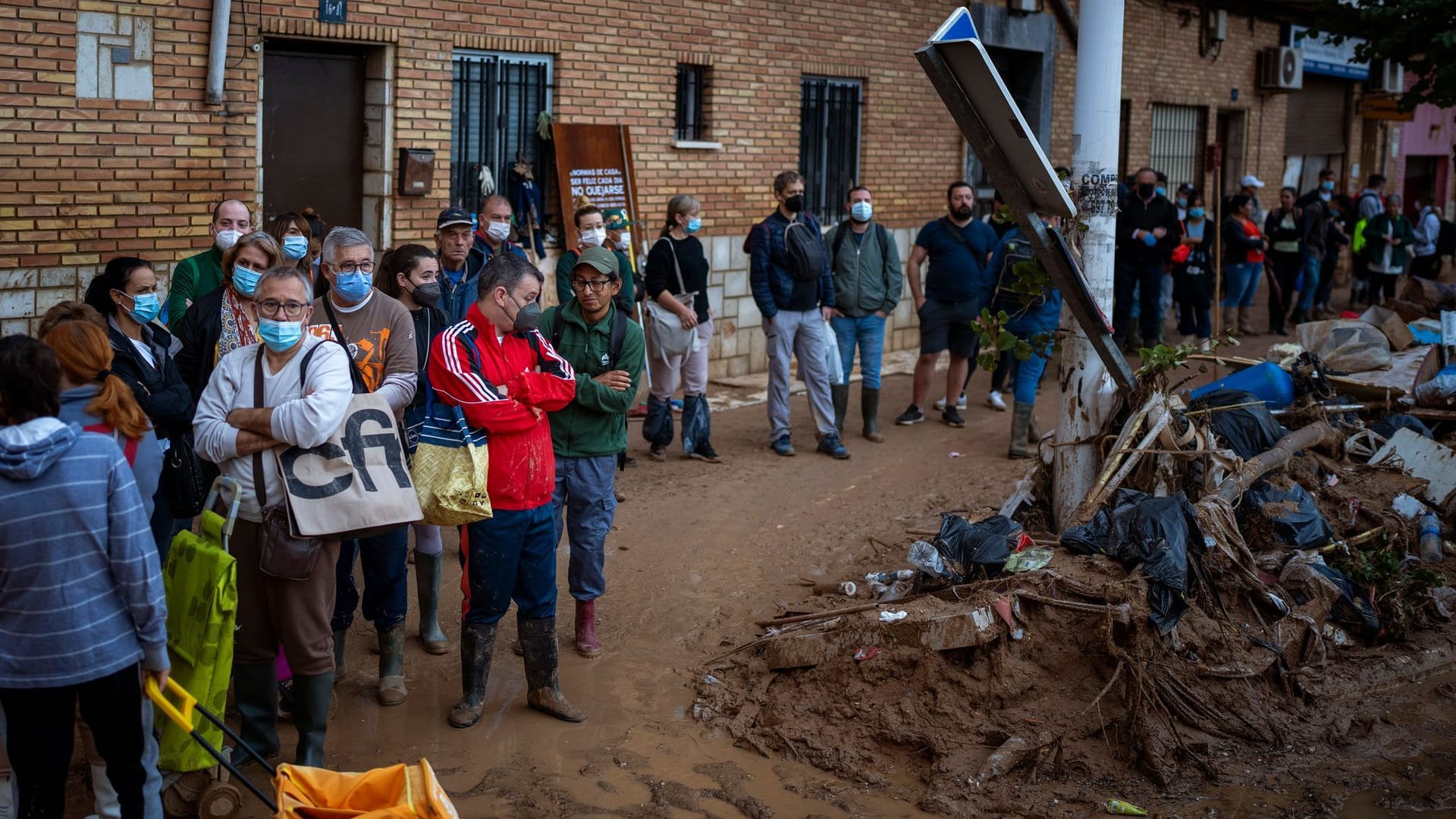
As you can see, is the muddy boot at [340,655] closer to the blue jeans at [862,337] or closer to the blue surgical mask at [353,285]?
the blue surgical mask at [353,285]

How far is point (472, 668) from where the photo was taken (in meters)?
5.25

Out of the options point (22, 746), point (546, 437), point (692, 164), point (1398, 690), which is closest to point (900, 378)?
point (692, 164)

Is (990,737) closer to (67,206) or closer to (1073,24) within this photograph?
(67,206)

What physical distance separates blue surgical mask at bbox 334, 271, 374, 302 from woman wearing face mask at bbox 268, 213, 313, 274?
1.13 metres

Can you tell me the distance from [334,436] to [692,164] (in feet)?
26.3

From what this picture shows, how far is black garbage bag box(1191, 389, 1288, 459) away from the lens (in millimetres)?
7352

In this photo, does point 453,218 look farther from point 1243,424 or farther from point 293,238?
point 1243,424

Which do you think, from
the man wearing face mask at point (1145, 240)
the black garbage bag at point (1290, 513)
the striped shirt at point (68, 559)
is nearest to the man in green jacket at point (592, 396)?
the striped shirt at point (68, 559)

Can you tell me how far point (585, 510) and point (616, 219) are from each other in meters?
4.72

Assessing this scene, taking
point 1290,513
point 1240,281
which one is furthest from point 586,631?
point 1240,281

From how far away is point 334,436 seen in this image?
14.8 ft

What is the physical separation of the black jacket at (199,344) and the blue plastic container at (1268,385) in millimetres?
5961

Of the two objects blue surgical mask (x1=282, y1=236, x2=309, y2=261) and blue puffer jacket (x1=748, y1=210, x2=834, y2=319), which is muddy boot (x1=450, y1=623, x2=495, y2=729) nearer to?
blue surgical mask (x1=282, y1=236, x2=309, y2=261)

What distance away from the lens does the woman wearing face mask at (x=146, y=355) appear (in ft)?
16.1
